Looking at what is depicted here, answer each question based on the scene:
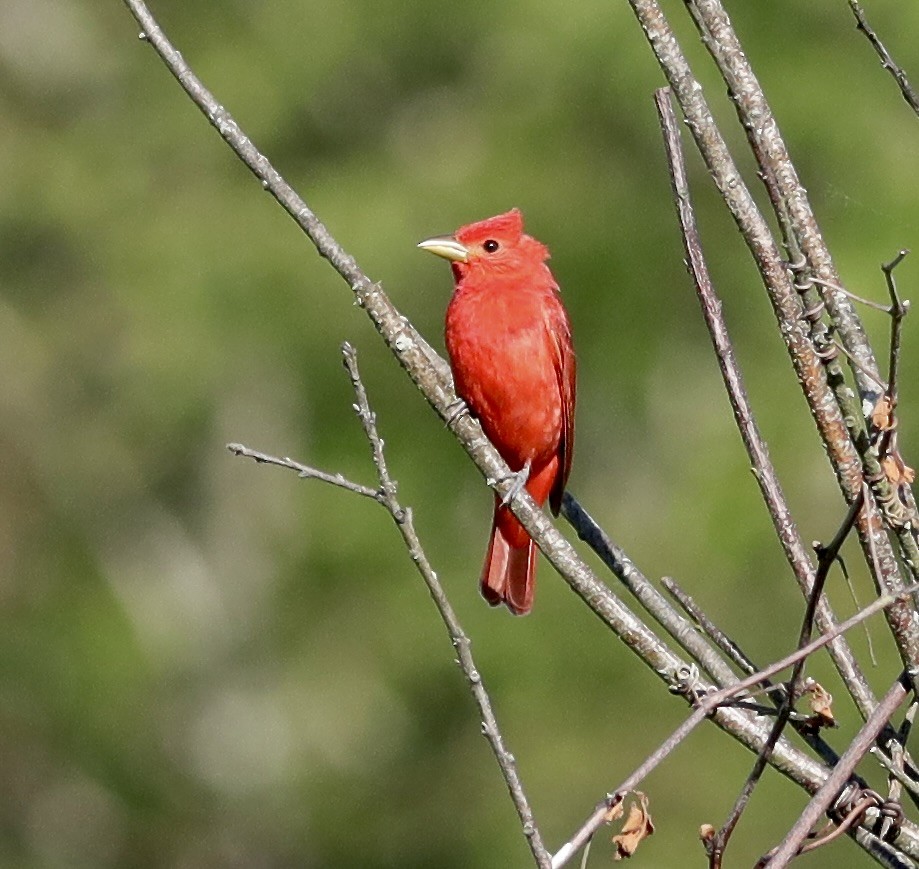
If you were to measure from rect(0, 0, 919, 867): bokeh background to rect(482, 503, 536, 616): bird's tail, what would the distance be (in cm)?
523

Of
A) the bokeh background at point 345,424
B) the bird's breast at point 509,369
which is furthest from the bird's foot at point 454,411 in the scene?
the bokeh background at point 345,424

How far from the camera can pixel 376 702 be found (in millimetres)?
13117

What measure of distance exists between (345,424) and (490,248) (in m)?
6.86

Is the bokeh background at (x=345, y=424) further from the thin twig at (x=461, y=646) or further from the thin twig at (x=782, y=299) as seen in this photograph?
the thin twig at (x=461, y=646)

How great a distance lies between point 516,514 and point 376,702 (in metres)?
10.2

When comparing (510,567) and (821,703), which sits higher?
(821,703)

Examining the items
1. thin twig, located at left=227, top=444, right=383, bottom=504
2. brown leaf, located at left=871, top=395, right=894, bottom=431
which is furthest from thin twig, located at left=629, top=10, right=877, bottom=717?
thin twig, located at left=227, top=444, right=383, bottom=504

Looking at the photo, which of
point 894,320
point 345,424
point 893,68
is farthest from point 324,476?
point 345,424

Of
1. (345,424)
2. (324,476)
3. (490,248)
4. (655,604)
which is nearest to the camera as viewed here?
(324,476)

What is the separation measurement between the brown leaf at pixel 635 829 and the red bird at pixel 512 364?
2860 mm

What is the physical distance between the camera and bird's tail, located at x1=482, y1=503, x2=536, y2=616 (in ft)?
18.3

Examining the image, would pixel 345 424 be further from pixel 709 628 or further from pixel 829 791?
pixel 829 791

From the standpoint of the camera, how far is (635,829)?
2203mm

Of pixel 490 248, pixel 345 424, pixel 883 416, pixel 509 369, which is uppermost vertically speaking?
pixel 883 416
